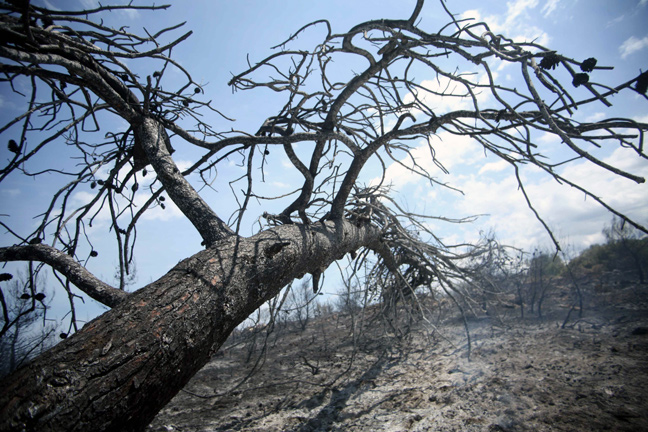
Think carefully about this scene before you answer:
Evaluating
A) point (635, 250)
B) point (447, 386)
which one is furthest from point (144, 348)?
point (635, 250)

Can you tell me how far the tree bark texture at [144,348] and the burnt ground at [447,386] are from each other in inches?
29.4

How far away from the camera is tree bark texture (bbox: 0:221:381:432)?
3.05 feet

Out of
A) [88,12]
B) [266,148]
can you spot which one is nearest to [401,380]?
[266,148]

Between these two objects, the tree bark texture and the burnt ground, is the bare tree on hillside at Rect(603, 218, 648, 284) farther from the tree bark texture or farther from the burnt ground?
the tree bark texture

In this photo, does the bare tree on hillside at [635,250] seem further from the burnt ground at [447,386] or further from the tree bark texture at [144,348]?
the tree bark texture at [144,348]

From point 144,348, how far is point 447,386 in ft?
10.6

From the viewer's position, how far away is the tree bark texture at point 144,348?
0.93m

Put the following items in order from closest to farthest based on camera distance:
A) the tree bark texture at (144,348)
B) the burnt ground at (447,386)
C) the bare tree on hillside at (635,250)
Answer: the tree bark texture at (144,348) → the burnt ground at (447,386) → the bare tree on hillside at (635,250)

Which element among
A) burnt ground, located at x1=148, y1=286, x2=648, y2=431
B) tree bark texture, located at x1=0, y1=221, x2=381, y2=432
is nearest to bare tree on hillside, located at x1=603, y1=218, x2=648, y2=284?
burnt ground, located at x1=148, y1=286, x2=648, y2=431

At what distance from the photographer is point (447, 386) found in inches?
127

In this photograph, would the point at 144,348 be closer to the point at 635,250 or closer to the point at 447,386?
the point at 447,386

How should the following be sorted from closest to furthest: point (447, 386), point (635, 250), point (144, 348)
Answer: point (144, 348) < point (447, 386) < point (635, 250)

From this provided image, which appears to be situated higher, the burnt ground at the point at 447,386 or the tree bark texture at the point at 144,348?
the tree bark texture at the point at 144,348

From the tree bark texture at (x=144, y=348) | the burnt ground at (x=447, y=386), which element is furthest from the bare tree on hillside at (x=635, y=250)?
the tree bark texture at (x=144, y=348)
